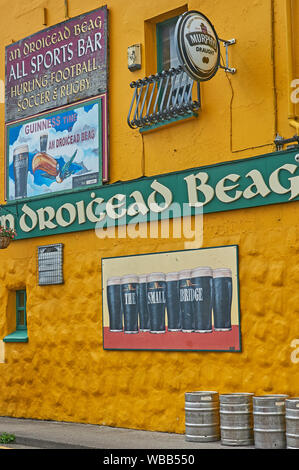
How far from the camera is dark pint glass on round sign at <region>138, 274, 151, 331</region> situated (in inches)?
467

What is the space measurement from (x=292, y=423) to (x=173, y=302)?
9.32ft

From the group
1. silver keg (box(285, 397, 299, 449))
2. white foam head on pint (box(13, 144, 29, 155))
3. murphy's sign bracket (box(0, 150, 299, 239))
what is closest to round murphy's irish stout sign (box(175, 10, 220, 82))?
murphy's sign bracket (box(0, 150, 299, 239))

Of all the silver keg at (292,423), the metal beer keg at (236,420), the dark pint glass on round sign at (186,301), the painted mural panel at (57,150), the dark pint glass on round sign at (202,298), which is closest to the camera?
the silver keg at (292,423)

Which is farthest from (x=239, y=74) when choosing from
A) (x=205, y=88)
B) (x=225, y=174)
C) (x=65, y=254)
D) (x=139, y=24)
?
(x=65, y=254)

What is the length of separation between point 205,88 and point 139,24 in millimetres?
1895

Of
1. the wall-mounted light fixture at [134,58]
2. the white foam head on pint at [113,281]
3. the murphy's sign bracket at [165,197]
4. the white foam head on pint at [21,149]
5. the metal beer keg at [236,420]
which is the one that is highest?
the wall-mounted light fixture at [134,58]

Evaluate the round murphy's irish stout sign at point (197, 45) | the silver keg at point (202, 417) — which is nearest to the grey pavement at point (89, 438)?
the silver keg at point (202, 417)

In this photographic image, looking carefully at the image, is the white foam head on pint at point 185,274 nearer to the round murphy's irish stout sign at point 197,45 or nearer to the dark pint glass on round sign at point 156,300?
the dark pint glass on round sign at point 156,300

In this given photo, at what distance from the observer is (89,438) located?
36.3 ft

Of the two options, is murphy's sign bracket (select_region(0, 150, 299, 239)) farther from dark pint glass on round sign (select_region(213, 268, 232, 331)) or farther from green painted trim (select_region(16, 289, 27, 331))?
green painted trim (select_region(16, 289, 27, 331))

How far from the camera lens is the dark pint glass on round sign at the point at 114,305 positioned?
40.2 ft

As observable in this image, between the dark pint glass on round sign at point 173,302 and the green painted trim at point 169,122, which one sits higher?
the green painted trim at point 169,122

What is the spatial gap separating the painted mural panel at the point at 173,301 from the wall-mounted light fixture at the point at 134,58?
2993 millimetres
